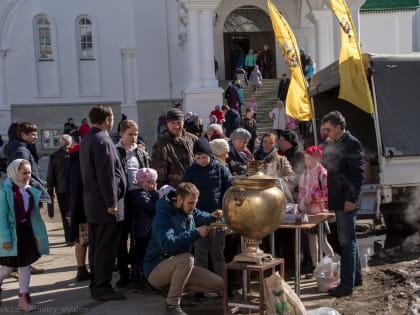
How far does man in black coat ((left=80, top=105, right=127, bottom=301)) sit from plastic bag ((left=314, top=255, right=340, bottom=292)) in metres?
2.05

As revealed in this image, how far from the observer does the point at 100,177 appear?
5.70 m

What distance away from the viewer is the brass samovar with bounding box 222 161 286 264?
4453 mm

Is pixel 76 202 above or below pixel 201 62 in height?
below

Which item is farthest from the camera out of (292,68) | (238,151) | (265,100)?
(265,100)

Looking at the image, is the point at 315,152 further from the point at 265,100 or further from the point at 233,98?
the point at 265,100

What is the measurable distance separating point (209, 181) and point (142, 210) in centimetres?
84

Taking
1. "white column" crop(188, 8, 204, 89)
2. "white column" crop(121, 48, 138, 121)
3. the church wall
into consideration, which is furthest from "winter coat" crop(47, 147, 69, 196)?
the church wall

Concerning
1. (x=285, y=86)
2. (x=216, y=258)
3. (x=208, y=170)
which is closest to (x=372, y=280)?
(x=216, y=258)

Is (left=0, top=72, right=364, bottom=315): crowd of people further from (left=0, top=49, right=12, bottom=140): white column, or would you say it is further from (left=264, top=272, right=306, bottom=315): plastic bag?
(left=0, top=49, right=12, bottom=140): white column

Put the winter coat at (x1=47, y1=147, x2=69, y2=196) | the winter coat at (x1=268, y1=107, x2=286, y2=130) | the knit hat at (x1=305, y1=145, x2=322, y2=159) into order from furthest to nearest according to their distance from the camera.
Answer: the winter coat at (x1=268, y1=107, x2=286, y2=130), the winter coat at (x1=47, y1=147, x2=69, y2=196), the knit hat at (x1=305, y1=145, x2=322, y2=159)

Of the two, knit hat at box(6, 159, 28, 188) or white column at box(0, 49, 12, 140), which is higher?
white column at box(0, 49, 12, 140)

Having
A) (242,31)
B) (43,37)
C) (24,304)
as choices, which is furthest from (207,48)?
(24,304)

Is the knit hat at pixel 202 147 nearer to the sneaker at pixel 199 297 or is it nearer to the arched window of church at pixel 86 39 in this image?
the sneaker at pixel 199 297

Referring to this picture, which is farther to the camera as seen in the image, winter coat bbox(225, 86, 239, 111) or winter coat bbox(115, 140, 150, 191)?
winter coat bbox(225, 86, 239, 111)
